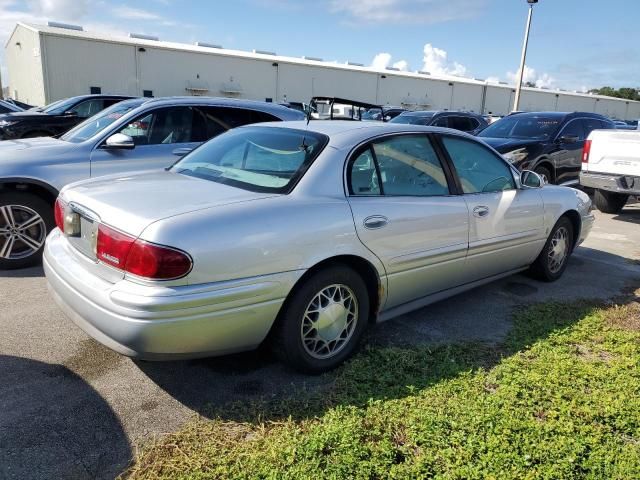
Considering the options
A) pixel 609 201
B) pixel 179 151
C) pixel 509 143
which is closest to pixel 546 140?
pixel 509 143

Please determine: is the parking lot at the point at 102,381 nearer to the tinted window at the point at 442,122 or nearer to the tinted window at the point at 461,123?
the tinted window at the point at 442,122

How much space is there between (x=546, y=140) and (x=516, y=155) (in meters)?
0.90

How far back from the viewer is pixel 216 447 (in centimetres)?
245

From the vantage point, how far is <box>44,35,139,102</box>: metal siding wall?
3064 cm

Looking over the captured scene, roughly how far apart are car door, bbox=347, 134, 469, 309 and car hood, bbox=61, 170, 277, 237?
0.70 m

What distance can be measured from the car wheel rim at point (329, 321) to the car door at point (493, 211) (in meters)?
1.21

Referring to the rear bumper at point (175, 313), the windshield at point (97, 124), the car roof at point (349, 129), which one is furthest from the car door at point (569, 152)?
the rear bumper at point (175, 313)

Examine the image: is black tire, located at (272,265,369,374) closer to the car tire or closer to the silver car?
the silver car

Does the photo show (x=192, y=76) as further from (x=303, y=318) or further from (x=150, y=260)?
(x=150, y=260)

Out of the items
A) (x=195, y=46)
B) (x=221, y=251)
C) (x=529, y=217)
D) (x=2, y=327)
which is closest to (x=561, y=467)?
(x=221, y=251)

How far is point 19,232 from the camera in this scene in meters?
4.94

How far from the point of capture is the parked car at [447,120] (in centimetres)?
1227

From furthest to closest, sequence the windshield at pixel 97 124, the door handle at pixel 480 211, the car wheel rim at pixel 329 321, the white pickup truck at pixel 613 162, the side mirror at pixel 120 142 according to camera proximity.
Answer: the white pickup truck at pixel 613 162 < the windshield at pixel 97 124 < the side mirror at pixel 120 142 < the door handle at pixel 480 211 < the car wheel rim at pixel 329 321

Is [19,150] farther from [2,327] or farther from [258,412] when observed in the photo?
[258,412]
